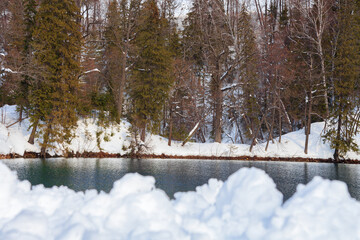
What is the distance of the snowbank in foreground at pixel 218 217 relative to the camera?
281cm

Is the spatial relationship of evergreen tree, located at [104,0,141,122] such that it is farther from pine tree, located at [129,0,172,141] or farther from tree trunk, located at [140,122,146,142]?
tree trunk, located at [140,122,146,142]

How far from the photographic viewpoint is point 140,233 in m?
2.97

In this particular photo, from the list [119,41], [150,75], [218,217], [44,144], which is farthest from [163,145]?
[218,217]

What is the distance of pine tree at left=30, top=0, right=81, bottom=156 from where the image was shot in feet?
68.3

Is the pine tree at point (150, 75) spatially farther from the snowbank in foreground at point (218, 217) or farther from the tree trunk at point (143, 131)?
the snowbank in foreground at point (218, 217)

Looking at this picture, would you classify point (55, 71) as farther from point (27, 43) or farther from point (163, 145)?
point (163, 145)

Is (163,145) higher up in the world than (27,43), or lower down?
lower down

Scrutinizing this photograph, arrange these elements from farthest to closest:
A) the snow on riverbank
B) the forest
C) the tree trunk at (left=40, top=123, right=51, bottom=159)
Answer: the snow on riverbank → the forest → the tree trunk at (left=40, top=123, right=51, bottom=159)

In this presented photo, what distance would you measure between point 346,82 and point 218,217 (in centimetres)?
2268

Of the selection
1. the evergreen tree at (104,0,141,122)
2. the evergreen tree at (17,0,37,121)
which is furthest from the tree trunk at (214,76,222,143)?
the evergreen tree at (17,0,37,121)

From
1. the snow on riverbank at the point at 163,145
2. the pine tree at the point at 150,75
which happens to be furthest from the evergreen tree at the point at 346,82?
the pine tree at the point at 150,75

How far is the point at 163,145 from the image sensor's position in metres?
24.7

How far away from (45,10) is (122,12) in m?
6.57

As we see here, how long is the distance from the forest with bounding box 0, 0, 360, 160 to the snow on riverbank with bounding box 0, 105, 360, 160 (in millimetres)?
713
